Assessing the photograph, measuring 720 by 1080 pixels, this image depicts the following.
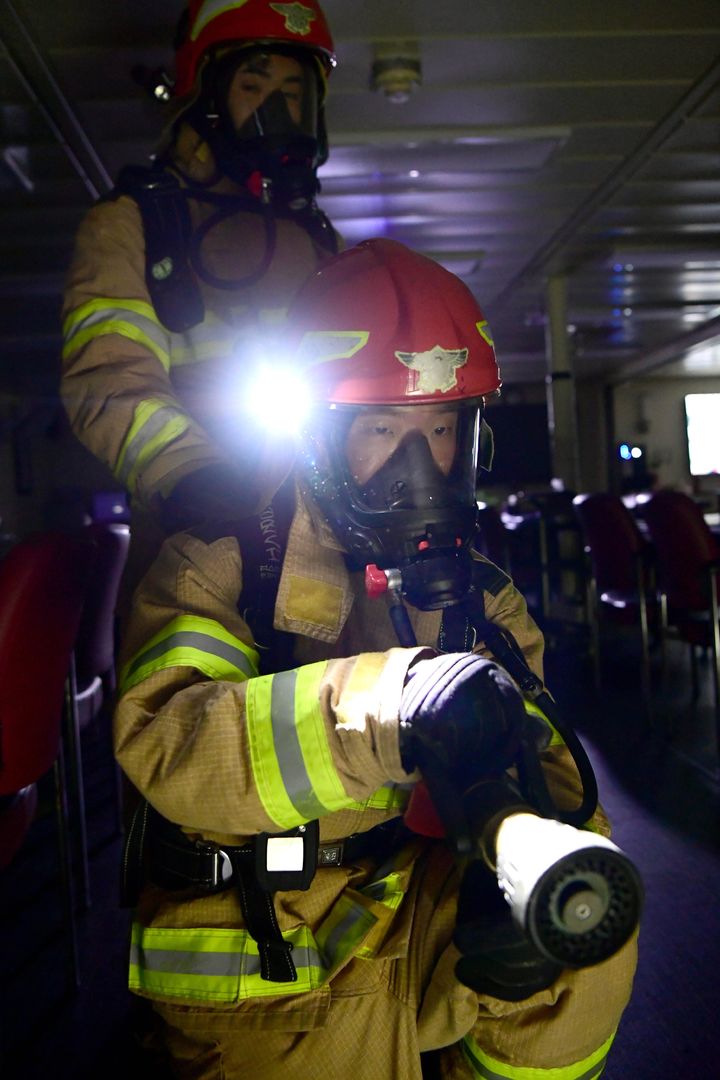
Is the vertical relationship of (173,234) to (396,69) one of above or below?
below

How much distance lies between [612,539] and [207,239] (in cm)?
282

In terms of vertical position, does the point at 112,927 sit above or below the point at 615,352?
below

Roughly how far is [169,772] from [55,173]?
4227 millimetres

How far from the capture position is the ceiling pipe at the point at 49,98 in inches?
118

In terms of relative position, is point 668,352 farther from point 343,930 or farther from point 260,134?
point 343,930

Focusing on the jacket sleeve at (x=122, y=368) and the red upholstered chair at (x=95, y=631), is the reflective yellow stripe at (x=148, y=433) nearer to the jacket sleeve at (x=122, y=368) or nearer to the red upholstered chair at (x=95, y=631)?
the jacket sleeve at (x=122, y=368)

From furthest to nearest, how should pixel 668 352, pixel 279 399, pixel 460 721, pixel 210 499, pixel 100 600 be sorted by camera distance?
pixel 668 352, pixel 100 600, pixel 279 399, pixel 210 499, pixel 460 721

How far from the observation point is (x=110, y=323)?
1441mm

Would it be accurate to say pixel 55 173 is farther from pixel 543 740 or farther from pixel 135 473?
pixel 543 740

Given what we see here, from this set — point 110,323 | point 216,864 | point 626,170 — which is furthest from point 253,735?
point 626,170

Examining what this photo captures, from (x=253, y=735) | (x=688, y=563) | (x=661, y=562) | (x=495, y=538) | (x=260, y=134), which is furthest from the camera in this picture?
(x=495, y=538)

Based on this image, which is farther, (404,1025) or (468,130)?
(468,130)

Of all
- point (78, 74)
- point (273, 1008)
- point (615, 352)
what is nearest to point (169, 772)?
point (273, 1008)

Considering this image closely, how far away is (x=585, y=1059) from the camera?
0.96 m
